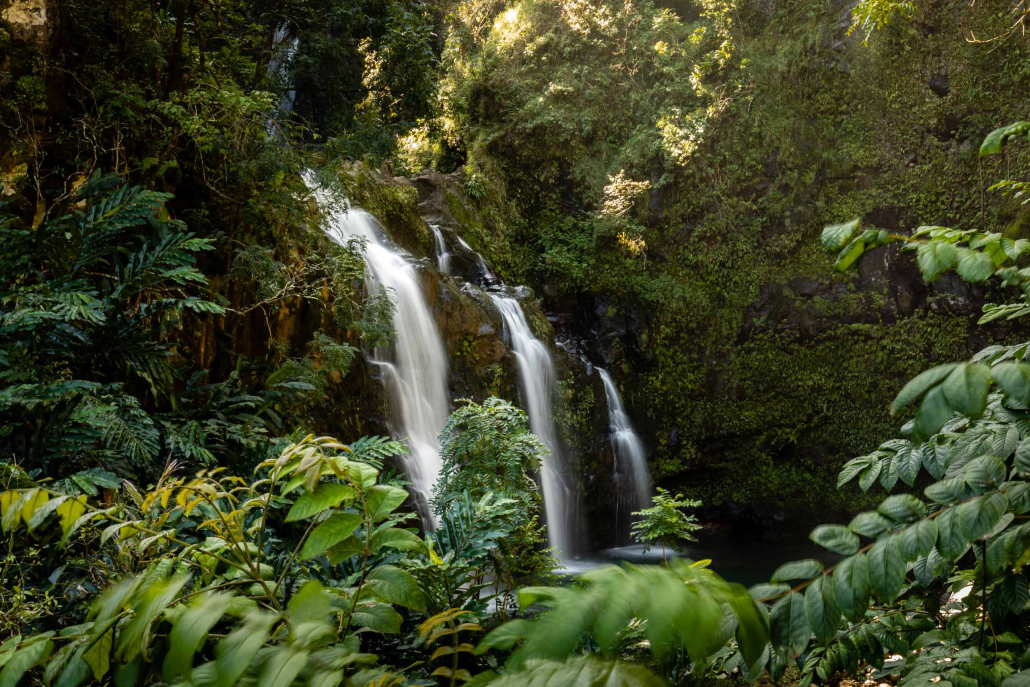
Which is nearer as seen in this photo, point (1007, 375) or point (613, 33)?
point (1007, 375)

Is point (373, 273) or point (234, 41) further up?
point (234, 41)

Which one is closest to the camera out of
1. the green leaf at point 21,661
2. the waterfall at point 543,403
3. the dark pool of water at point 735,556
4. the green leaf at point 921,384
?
the green leaf at point 921,384

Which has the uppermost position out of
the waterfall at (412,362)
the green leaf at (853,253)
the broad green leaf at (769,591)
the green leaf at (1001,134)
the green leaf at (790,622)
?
the waterfall at (412,362)

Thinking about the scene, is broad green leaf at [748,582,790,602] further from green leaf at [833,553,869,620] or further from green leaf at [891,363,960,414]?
green leaf at [891,363,960,414]

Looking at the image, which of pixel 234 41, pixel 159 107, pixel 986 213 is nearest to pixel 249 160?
pixel 159 107

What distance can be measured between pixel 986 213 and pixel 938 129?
166 cm

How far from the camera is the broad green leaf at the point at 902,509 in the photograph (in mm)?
1247

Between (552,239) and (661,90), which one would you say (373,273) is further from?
(661,90)

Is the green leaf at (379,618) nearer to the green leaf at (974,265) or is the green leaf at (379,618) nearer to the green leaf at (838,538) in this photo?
the green leaf at (838,538)

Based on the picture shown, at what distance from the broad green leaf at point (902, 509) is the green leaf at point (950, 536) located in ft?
0.58

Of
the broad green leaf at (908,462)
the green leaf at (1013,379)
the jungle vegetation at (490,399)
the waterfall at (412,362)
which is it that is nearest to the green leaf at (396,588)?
the jungle vegetation at (490,399)

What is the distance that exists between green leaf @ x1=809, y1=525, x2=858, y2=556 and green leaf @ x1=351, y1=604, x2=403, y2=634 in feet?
2.71

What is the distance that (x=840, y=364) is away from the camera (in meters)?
10.8

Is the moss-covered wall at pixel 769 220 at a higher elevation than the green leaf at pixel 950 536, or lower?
higher
